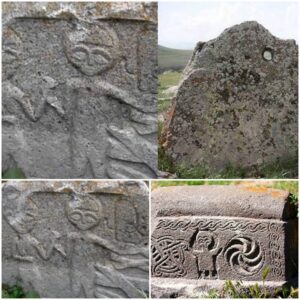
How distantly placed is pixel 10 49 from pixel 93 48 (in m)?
0.57

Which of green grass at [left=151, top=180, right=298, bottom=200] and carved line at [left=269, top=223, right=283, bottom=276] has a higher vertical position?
green grass at [left=151, top=180, right=298, bottom=200]

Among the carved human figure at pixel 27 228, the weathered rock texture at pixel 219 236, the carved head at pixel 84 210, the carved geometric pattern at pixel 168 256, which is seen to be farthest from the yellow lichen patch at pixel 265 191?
the carved human figure at pixel 27 228

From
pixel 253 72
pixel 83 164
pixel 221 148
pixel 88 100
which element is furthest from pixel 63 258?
pixel 253 72

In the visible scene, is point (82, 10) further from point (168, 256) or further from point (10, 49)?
point (168, 256)

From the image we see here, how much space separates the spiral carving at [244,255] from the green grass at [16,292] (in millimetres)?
1427

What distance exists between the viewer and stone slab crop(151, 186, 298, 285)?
411 centimetres

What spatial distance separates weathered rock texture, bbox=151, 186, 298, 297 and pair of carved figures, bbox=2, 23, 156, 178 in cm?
36

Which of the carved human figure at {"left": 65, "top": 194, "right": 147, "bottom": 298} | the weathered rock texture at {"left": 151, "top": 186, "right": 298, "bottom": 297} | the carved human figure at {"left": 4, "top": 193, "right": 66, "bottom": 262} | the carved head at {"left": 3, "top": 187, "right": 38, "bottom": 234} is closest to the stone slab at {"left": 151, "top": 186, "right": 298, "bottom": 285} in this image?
the weathered rock texture at {"left": 151, "top": 186, "right": 298, "bottom": 297}

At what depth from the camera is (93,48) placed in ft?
14.2

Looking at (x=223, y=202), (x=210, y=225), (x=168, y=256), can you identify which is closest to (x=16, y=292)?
(x=168, y=256)

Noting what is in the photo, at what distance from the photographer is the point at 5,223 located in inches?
176

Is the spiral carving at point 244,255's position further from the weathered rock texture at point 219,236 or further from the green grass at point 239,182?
the green grass at point 239,182

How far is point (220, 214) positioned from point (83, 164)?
1.05 metres

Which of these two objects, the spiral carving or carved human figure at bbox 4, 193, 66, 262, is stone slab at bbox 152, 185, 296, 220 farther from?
carved human figure at bbox 4, 193, 66, 262
